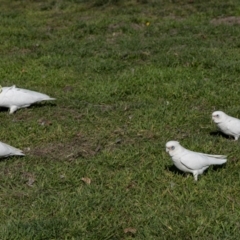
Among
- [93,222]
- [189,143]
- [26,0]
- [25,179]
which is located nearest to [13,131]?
[25,179]

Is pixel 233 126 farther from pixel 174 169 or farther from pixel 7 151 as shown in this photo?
pixel 7 151

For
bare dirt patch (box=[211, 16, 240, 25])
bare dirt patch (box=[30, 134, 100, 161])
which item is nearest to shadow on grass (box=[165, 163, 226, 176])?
bare dirt patch (box=[30, 134, 100, 161])

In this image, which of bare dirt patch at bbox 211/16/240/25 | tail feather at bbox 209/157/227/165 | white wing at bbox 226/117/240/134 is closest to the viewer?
tail feather at bbox 209/157/227/165

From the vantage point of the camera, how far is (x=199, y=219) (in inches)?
182

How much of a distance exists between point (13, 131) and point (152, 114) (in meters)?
1.64

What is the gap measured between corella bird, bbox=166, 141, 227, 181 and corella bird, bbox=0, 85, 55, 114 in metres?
2.50

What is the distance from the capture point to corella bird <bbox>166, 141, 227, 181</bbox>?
5215 mm

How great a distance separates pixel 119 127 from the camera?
270 inches

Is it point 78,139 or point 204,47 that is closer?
point 78,139

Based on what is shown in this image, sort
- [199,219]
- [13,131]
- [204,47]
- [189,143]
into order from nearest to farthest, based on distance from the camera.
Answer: [199,219]
[189,143]
[13,131]
[204,47]

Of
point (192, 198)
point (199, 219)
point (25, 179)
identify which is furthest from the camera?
point (25, 179)

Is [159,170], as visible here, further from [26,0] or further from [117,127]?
[26,0]

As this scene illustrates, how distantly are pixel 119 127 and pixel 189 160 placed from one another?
1.78 m

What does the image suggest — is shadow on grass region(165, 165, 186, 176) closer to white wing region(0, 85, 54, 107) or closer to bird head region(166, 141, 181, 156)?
bird head region(166, 141, 181, 156)
